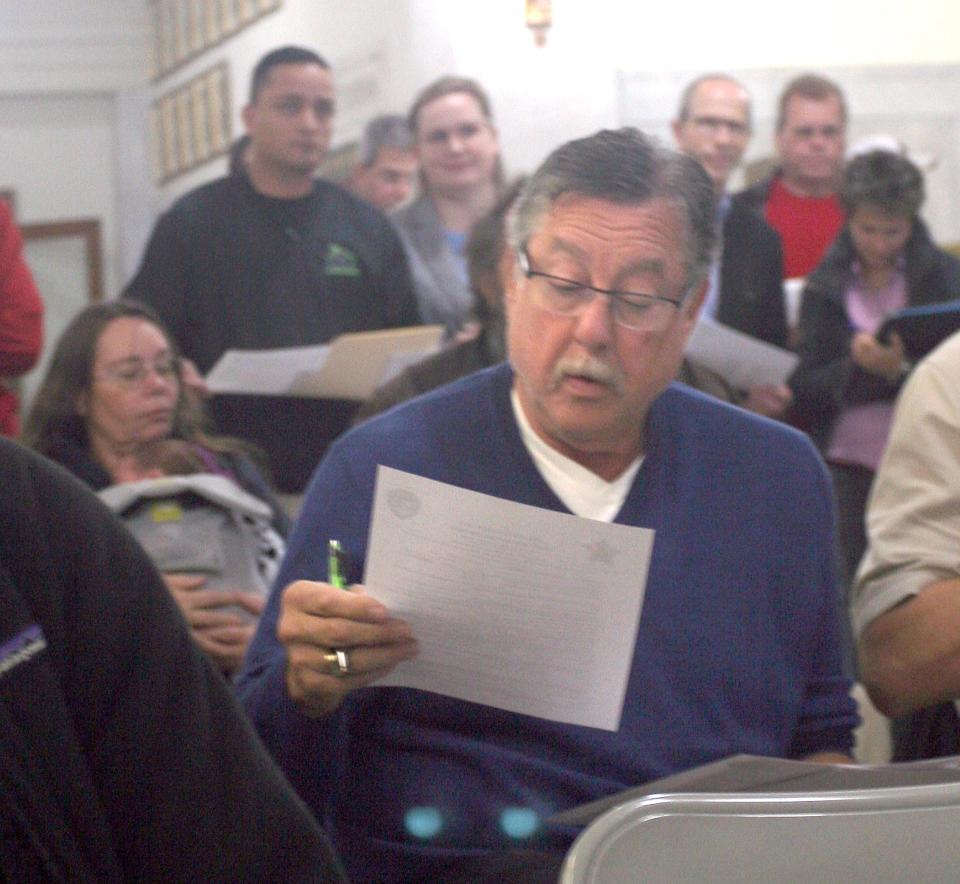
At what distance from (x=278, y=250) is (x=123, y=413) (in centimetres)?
69

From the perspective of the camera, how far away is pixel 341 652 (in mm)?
1456

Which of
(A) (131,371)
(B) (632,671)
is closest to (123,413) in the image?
(A) (131,371)

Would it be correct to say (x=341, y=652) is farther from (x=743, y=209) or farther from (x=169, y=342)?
(x=743, y=209)

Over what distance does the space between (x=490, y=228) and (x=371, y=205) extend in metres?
0.84

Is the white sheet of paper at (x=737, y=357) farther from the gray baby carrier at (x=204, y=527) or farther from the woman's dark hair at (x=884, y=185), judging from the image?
the gray baby carrier at (x=204, y=527)

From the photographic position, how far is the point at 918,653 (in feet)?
5.96

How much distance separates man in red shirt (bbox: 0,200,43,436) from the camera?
10.6 feet

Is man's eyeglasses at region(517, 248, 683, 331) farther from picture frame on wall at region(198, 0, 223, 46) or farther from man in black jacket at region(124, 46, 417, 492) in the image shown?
picture frame on wall at region(198, 0, 223, 46)

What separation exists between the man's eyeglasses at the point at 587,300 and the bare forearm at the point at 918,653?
487 millimetres

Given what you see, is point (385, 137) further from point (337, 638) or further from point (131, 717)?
point (131, 717)

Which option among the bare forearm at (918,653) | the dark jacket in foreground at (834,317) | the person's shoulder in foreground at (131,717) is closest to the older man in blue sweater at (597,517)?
the bare forearm at (918,653)

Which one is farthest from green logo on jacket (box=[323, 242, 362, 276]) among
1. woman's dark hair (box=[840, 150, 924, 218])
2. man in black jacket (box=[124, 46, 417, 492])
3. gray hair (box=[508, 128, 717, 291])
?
gray hair (box=[508, 128, 717, 291])

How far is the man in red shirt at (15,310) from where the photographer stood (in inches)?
127

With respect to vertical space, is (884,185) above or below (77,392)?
above
